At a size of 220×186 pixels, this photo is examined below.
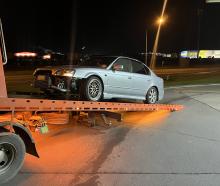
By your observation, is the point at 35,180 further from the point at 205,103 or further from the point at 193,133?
the point at 205,103

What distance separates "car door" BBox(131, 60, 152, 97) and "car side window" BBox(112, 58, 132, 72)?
0.29m

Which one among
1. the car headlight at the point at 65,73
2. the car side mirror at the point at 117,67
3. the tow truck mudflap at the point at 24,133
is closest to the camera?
the tow truck mudflap at the point at 24,133

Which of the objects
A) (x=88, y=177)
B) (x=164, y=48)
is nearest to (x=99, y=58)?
(x=88, y=177)

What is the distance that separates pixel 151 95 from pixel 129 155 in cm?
542

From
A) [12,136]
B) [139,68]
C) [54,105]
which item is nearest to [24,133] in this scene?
[12,136]

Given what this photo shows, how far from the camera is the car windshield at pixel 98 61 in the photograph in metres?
10.2

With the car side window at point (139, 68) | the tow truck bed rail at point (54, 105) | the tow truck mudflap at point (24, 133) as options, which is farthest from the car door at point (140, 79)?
the tow truck mudflap at point (24, 133)

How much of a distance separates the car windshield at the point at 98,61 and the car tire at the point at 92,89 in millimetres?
858

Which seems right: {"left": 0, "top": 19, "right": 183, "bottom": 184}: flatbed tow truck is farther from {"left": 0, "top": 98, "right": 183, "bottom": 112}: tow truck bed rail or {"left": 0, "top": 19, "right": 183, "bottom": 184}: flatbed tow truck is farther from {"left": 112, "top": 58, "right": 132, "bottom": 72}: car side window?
{"left": 112, "top": 58, "right": 132, "bottom": 72}: car side window

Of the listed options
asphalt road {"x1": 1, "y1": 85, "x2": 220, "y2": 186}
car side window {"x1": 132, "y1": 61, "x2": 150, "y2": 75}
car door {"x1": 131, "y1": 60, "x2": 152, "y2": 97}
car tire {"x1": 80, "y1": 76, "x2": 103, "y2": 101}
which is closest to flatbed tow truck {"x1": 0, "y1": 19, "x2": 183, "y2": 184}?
asphalt road {"x1": 1, "y1": 85, "x2": 220, "y2": 186}

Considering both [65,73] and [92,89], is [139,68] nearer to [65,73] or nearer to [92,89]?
[92,89]

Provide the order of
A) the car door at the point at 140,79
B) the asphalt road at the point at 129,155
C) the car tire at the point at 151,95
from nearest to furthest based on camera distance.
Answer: the asphalt road at the point at 129,155
the car door at the point at 140,79
the car tire at the point at 151,95

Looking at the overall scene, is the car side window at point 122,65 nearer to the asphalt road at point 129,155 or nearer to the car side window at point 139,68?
the car side window at point 139,68

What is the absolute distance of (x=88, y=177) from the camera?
19.4 feet
